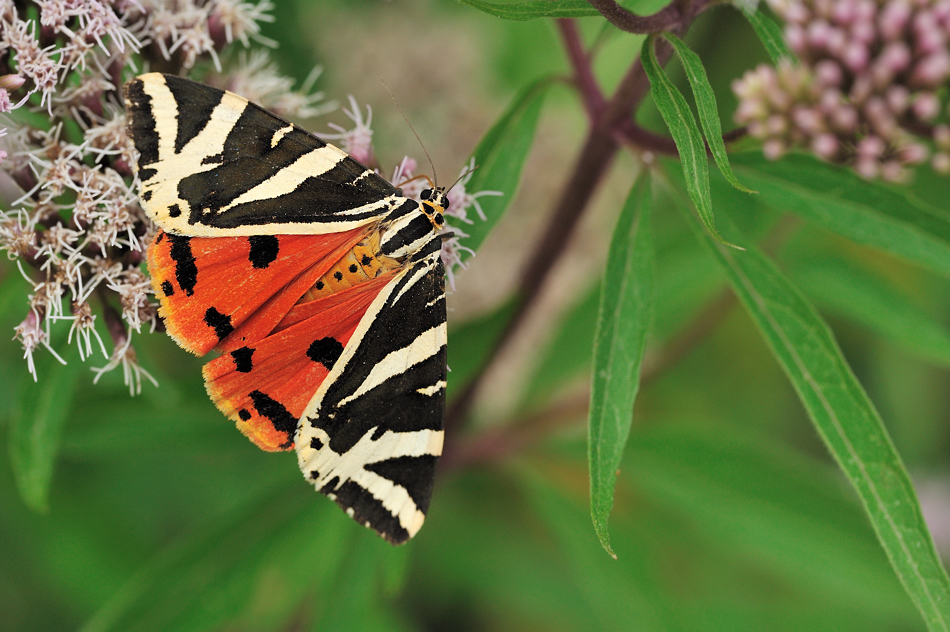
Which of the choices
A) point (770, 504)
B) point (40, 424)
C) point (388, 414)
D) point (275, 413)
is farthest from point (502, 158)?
point (770, 504)

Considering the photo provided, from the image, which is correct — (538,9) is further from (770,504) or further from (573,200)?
(770,504)

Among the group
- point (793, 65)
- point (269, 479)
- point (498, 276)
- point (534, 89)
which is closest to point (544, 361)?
point (498, 276)

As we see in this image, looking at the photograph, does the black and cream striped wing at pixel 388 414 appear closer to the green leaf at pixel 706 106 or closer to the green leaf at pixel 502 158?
the green leaf at pixel 502 158

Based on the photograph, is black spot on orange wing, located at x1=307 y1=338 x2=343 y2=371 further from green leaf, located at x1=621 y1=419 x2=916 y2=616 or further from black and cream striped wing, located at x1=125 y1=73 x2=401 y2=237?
green leaf, located at x1=621 y1=419 x2=916 y2=616

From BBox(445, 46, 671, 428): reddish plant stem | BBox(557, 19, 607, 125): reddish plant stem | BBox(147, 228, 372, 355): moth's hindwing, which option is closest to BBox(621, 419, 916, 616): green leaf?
BBox(445, 46, 671, 428): reddish plant stem

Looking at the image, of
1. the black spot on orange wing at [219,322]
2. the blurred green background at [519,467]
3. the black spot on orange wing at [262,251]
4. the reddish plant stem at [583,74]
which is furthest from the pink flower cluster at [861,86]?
the black spot on orange wing at [219,322]

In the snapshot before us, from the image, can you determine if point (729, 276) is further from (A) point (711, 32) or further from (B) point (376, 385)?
(A) point (711, 32)
